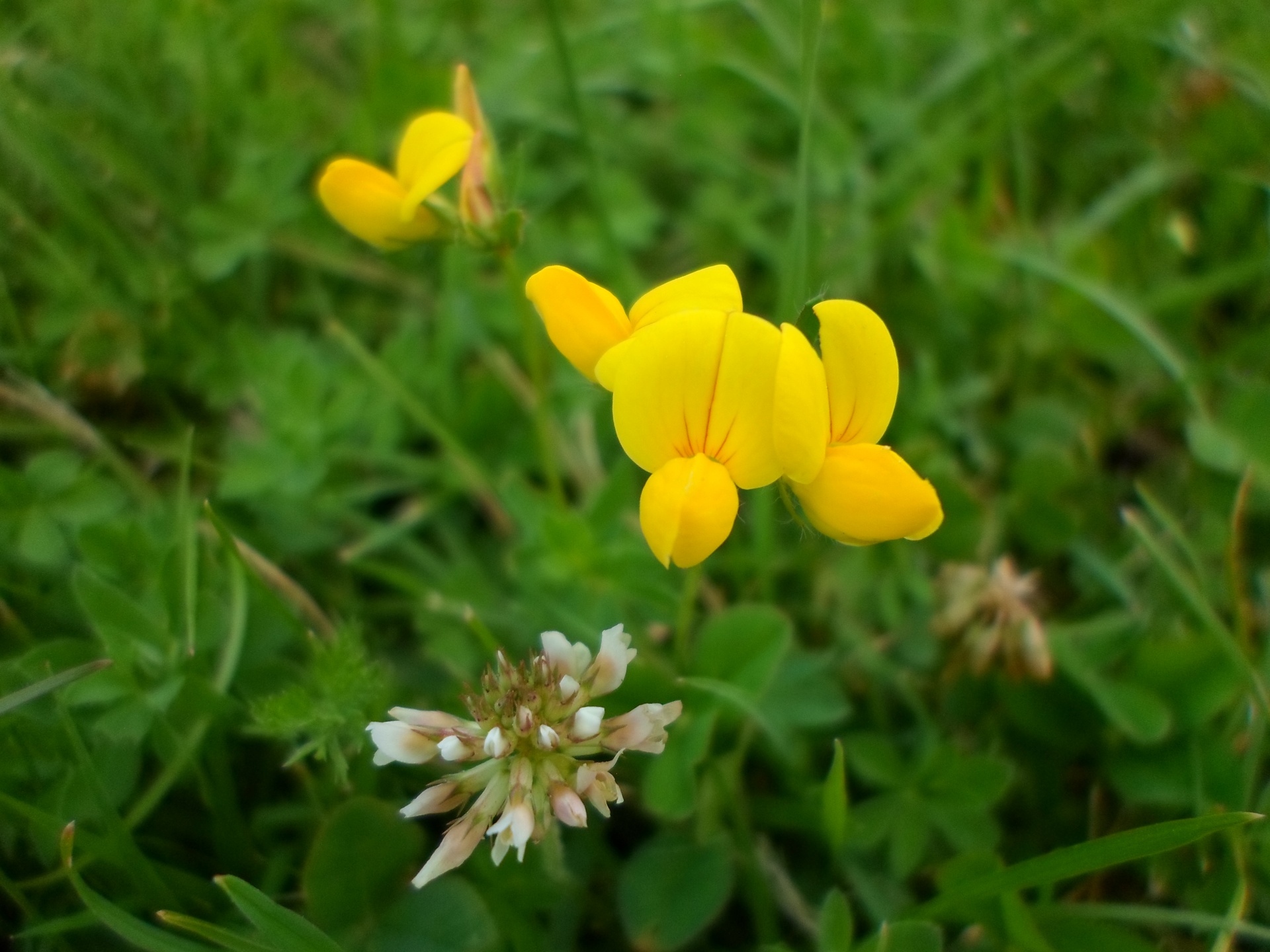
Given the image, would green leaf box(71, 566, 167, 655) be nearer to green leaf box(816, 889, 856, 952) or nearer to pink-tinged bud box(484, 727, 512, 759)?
pink-tinged bud box(484, 727, 512, 759)

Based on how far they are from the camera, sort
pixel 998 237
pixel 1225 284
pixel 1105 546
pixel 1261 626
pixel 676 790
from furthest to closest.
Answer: pixel 998 237 → pixel 1225 284 → pixel 1105 546 → pixel 1261 626 → pixel 676 790

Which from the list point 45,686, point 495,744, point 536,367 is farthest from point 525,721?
point 536,367

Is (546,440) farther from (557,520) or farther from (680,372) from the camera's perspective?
(680,372)

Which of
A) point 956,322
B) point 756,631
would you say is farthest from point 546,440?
point 956,322

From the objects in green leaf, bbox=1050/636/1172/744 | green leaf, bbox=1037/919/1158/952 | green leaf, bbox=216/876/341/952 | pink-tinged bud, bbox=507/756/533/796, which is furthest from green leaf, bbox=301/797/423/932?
green leaf, bbox=1050/636/1172/744

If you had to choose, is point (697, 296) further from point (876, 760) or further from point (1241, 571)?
point (1241, 571)

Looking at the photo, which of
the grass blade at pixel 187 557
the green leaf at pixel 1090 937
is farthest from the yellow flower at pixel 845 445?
the grass blade at pixel 187 557
